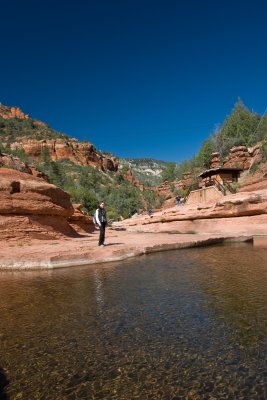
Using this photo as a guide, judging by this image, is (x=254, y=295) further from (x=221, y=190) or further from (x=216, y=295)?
(x=221, y=190)

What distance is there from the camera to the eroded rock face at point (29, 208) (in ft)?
45.2

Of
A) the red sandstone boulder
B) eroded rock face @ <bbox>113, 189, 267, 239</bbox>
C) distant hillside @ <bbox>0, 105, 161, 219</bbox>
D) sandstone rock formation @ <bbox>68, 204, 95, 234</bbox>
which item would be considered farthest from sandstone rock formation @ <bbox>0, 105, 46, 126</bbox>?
the red sandstone boulder

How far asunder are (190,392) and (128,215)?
6573cm

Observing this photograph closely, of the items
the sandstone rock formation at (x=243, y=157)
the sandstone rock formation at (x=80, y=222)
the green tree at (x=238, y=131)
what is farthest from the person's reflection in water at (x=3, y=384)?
the green tree at (x=238, y=131)

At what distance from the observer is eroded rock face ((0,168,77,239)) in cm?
1377

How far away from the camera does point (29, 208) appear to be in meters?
14.4

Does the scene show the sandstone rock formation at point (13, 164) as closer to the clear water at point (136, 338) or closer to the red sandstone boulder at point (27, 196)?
the red sandstone boulder at point (27, 196)

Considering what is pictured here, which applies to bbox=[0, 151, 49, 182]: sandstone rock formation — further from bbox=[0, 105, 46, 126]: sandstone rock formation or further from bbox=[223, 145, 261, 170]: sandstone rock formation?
bbox=[0, 105, 46, 126]: sandstone rock formation

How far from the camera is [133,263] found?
1030 centimetres

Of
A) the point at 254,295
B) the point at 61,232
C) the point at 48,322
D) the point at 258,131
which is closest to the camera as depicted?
the point at 48,322

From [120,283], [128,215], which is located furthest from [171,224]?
[128,215]

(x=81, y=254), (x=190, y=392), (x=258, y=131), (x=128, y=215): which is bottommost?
(x=190, y=392)

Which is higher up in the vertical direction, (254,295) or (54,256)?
(54,256)

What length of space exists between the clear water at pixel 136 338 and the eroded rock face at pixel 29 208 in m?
6.43
